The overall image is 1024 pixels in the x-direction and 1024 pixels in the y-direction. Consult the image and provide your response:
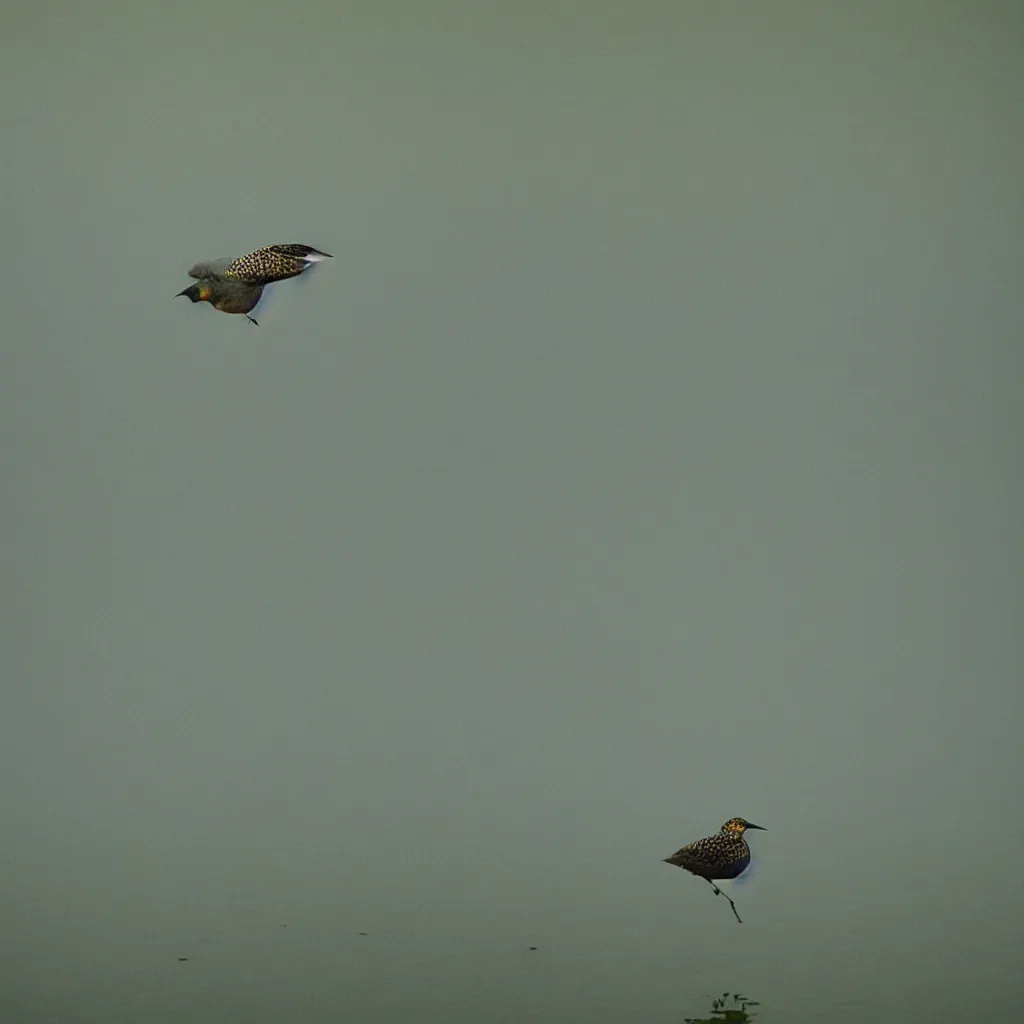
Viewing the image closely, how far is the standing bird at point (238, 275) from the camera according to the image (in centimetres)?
166

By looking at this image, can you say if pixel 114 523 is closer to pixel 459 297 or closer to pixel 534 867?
pixel 459 297

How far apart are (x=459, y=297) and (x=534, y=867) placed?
77 cm

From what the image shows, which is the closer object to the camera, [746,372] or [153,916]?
[153,916]

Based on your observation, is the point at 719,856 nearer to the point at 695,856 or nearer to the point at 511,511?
the point at 695,856

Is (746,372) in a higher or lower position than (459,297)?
lower

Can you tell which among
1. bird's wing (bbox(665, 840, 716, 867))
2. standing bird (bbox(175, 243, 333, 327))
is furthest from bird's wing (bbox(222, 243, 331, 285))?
bird's wing (bbox(665, 840, 716, 867))

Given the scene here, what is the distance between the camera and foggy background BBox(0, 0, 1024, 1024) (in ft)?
5.32

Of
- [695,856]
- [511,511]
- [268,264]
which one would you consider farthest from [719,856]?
[268,264]

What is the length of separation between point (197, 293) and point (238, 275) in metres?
0.06

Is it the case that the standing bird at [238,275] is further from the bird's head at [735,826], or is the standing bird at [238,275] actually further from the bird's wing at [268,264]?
the bird's head at [735,826]

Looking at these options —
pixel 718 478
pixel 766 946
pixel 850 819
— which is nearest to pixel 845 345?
pixel 718 478

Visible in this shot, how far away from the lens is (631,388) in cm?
172

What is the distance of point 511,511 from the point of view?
1698 millimetres

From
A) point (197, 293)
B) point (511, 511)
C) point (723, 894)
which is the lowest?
point (723, 894)
